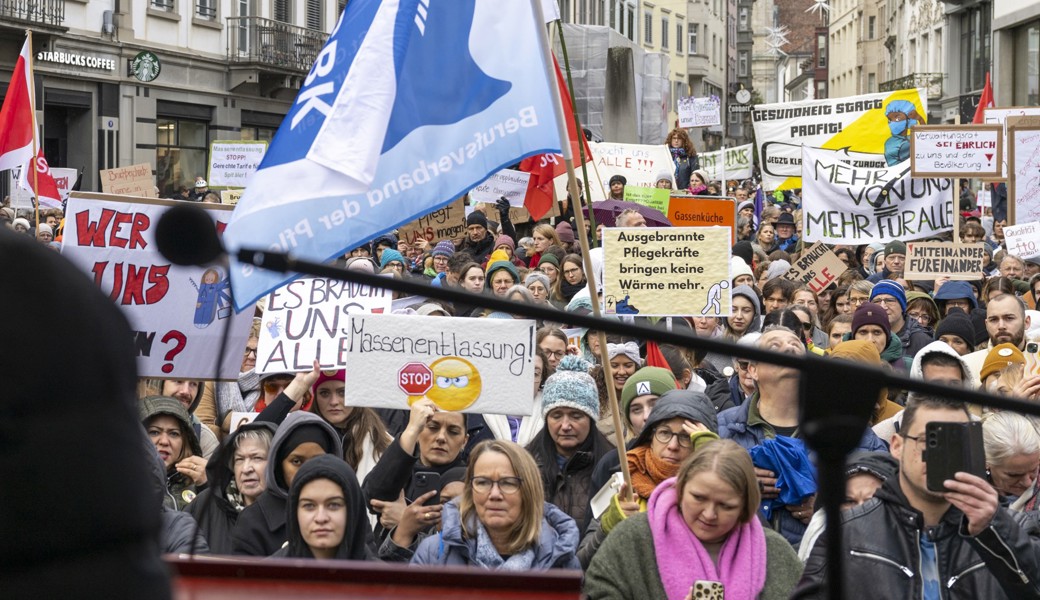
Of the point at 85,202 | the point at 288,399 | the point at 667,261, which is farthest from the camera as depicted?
the point at 667,261

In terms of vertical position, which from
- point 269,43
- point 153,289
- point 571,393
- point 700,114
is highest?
point 269,43

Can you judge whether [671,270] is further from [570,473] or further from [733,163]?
[733,163]

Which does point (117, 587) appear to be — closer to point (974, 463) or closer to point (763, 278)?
point (974, 463)

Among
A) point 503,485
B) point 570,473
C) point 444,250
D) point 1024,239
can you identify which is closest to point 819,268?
point 1024,239

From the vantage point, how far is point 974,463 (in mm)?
3510

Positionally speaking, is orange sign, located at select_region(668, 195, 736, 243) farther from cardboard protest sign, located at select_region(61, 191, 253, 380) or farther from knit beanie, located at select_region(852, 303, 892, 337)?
cardboard protest sign, located at select_region(61, 191, 253, 380)

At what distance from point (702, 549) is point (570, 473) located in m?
1.93

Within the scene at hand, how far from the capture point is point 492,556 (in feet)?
15.4

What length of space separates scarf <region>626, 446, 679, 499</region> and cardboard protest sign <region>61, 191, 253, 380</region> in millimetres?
1831

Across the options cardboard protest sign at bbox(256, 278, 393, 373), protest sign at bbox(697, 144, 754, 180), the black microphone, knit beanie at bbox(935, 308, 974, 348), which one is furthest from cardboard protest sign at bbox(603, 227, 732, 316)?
protest sign at bbox(697, 144, 754, 180)

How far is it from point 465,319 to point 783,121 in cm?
1432

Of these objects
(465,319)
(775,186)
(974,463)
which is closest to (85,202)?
(465,319)

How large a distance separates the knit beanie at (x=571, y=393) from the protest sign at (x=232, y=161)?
14.1m

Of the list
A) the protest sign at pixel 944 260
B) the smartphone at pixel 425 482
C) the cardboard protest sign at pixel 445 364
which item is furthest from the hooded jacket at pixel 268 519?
the protest sign at pixel 944 260
